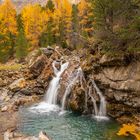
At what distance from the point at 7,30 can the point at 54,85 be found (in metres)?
38.3

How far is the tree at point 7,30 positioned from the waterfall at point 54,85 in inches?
1024

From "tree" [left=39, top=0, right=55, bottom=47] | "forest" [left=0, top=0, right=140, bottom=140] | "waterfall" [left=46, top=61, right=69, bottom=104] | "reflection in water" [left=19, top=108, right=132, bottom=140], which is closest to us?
"reflection in water" [left=19, top=108, right=132, bottom=140]

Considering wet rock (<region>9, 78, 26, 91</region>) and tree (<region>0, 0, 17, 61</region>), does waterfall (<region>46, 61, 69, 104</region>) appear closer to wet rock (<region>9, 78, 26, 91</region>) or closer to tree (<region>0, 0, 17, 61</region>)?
wet rock (<region>9, 78, 26, 91</region>)

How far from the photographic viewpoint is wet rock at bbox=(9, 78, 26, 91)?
45372 mm

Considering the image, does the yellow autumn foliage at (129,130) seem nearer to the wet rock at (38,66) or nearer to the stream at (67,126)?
the stream at (67,126)

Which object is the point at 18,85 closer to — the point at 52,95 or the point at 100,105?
the point at 52,95

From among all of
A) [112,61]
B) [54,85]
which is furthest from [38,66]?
[112,61]

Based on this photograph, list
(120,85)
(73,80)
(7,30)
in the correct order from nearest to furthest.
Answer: (120,85)
(73,80)
(7,30)

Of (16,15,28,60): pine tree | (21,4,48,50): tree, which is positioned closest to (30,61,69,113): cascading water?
(16,15,28,60): pine tree

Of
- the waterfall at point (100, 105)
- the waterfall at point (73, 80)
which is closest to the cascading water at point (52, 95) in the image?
the waterfall at point (73, 80)

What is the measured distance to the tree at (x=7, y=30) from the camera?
71.4 metres

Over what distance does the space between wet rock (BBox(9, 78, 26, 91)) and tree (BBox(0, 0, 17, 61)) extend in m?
22.6

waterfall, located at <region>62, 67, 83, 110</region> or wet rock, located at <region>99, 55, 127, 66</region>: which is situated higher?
wet rock, located at <region>99, 55, 127, 66</region>

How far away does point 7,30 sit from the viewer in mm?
77125
